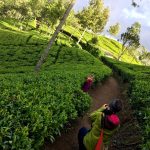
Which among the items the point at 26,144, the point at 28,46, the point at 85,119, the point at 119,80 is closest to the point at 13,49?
the point at 28,46

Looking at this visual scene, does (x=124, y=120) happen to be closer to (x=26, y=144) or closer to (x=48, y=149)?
(x=48, y=149)

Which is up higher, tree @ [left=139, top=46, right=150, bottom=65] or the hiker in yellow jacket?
the hiker in yellow jacket

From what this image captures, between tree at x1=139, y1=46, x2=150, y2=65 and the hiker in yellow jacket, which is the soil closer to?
the hiker in yellow jacket

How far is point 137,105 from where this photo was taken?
15.9m

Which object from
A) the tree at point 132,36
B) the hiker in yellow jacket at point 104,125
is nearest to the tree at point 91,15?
the tree at point 132,36

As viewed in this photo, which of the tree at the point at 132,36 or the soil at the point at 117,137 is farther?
the tree at the point at 132,36

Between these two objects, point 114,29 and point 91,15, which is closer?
point 91,15

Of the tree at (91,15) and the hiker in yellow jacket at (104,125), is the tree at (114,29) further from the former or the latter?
the hiker in yellow jacket at (104,125)


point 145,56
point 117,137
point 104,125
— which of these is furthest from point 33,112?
point 145,56

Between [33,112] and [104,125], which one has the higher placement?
[104,125]

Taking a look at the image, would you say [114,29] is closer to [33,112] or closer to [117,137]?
[117,137]

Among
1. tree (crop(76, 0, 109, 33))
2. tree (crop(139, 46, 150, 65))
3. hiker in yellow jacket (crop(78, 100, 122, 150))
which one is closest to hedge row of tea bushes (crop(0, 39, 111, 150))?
hiker in yellow jacket (crop(78, 100, 122, 150))

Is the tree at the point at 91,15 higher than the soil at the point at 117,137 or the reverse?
higher

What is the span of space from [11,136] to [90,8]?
239 ft
